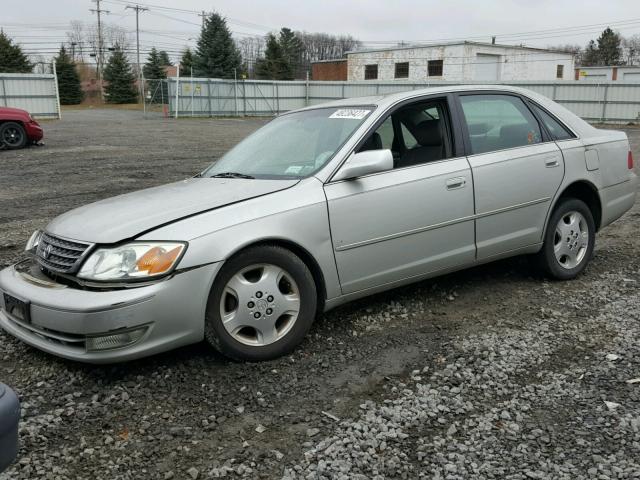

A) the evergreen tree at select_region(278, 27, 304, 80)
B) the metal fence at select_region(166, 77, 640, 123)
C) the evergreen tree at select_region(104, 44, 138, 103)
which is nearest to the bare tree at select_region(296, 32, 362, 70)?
the evergreen tree at select_region(278, 27, 304, 80)

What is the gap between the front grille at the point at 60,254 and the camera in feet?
10.8

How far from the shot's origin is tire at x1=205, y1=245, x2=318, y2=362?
3.39 meters

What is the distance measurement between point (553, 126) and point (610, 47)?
84261mm

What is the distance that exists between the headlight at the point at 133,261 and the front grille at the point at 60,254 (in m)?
0.09

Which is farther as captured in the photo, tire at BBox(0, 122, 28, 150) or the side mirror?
tire at BBox(0, 122, 28, 150)

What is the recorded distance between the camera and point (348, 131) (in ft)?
13.6

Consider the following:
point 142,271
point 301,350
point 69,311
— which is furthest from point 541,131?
point 69,311

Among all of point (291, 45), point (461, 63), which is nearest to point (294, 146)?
point (461, 63)

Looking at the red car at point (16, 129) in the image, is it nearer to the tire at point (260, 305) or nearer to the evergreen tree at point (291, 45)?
the tire at point (260, 305)

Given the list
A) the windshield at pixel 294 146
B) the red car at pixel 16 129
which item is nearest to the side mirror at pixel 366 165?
the windshield at pixel 294 146

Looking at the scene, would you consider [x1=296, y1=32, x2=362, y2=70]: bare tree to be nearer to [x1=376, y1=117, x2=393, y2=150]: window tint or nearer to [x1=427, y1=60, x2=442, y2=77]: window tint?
[x1=427, y1=60, x2=442, y2=77]: window tint

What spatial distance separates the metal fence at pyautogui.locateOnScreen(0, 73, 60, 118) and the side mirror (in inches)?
1163

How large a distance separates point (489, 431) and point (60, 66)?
6408cm

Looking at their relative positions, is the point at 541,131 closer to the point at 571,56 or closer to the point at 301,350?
the point at 301,350
